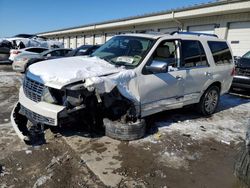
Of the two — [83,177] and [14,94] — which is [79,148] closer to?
[83,177]

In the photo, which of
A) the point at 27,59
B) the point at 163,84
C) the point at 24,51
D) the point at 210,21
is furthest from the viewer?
the point at 24,51

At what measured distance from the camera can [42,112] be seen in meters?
4.24

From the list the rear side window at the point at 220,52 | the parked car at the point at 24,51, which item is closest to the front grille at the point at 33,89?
the rear side window at the point at 220,52

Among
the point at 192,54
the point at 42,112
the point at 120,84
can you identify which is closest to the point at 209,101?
the point at 192,54

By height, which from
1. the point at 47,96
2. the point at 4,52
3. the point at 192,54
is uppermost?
the point at 192,54

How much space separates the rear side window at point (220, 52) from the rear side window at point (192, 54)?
1.46ft

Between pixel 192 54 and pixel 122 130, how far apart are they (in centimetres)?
266

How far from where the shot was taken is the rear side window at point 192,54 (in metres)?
6.00

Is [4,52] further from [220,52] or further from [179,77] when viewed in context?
[179,77]

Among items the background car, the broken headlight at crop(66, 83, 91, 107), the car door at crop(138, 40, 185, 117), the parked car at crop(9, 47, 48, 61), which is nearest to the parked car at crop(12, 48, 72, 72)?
the parked car at crop(9, 47, 48, 61)

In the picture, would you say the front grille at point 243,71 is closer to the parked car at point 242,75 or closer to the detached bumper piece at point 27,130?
the parked car at point 242,75

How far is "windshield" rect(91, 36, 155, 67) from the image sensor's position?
5215mm

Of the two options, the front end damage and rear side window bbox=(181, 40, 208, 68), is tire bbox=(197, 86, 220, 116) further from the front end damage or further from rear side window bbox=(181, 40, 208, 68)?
the front end damage

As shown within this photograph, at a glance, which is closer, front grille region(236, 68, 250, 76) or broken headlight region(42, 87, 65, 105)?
broken headlight region(42, 87, 65, 105)
